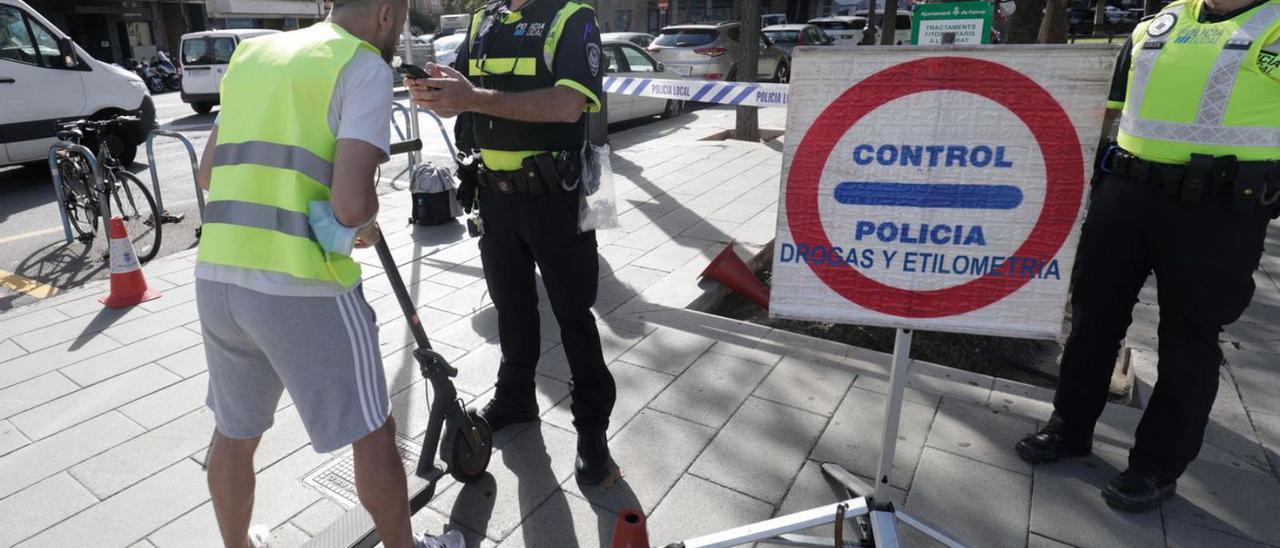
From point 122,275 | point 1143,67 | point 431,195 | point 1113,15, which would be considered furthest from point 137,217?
point 1113,15

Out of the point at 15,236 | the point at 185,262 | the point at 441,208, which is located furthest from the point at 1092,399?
the point at 15,236

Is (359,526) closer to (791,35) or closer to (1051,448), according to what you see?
(1051,448)

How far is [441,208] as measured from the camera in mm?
6223

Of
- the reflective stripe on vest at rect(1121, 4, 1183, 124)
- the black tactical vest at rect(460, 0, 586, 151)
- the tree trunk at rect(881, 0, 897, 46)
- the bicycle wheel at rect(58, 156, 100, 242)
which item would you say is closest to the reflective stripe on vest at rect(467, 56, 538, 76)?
the black tactical vest at rect(460, 0, 586, 151)

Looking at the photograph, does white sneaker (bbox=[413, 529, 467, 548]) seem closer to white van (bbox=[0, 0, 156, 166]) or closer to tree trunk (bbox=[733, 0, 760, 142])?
white van (bbox=[0, 0, 156, 166])

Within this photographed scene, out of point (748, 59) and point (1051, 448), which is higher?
point (748, 59)

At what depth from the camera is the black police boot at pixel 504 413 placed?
3100 millimetres

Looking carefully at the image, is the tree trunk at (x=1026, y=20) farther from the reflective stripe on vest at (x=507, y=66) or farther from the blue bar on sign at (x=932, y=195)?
the reflective stripe on vest at (x=507, y=66)

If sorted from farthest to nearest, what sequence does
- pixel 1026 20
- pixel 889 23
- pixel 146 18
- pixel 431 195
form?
pixel 146 18
pixel 889 23
pixel 431 195
pixel 1026 20

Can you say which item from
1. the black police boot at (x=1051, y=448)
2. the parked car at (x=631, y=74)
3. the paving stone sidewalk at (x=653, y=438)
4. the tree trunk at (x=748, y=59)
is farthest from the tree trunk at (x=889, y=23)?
the black police boot at (x=1051, y=448)

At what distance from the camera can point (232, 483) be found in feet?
6.74

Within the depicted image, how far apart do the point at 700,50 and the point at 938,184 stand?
1488 cm

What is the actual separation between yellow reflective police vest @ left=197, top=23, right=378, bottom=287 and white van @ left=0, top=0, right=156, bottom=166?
22.7ft

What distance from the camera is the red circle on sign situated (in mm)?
1854
